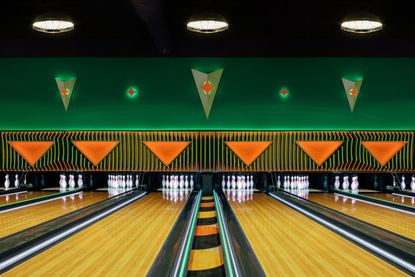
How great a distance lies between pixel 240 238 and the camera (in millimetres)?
3412

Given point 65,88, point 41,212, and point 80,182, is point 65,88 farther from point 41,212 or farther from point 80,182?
point 41,212

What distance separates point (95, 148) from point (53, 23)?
238 centimetres

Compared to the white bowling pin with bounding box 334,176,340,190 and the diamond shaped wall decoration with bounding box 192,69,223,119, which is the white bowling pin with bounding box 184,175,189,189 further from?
the white bowling pin with bounding box 334,176,340,190

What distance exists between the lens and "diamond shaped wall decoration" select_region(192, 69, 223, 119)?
7453 mm

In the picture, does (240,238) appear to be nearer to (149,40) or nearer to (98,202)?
(98,202)

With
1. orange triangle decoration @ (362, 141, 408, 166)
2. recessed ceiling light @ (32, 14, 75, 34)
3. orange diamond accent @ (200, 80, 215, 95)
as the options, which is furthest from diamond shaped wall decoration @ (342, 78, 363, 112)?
recessed ceiling light @ (32, 14, 75, 34)

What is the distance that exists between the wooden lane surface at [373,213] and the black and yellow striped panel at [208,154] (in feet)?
3.68

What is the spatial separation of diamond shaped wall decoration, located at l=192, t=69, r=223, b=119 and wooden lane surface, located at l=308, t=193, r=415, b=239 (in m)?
2.34

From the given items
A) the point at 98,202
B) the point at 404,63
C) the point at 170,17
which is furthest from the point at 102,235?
the point at 404,63

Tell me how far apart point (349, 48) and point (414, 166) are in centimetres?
223

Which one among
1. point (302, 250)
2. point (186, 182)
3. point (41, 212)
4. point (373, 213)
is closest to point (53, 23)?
point (41, 212)

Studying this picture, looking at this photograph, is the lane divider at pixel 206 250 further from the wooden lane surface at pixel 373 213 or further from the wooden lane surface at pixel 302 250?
the wooden lane surface at pixel 373 213

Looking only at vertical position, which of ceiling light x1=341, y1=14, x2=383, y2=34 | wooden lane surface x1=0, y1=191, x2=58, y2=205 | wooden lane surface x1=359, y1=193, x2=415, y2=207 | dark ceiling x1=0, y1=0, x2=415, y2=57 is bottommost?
wooden lane surface x1=359, y1=193, x2=415, y2=207

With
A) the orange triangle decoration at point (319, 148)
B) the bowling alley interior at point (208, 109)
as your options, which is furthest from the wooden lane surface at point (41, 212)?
the orange triangle decoration at point (319, 148)
